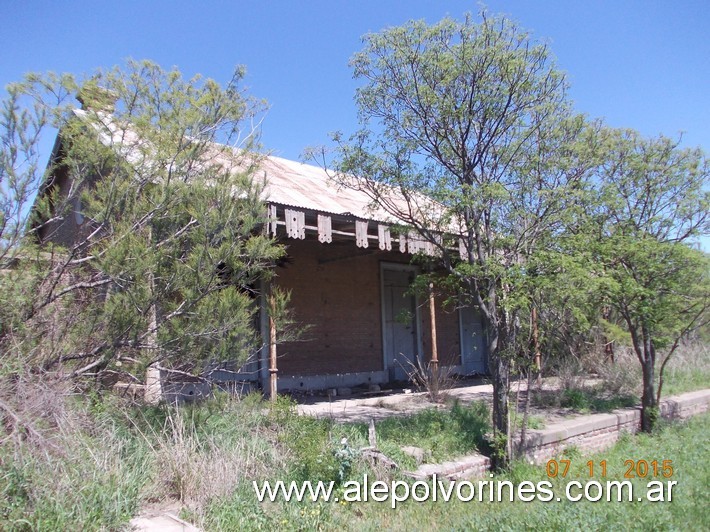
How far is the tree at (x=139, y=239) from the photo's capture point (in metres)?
5.45

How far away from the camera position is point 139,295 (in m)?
5.48

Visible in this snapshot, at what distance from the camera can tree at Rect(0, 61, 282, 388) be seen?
17.9 feet

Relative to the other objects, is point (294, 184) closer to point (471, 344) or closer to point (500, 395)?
point (500, 395)

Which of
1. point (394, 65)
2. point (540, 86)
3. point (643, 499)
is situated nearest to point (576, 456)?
point (643, 499)

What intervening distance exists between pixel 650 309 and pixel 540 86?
12.1 feet

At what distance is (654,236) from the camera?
348 inches

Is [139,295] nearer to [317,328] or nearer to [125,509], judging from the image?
[125,509]

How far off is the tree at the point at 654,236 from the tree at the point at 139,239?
5.07m

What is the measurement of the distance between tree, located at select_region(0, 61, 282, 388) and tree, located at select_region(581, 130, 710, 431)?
16.6 ft

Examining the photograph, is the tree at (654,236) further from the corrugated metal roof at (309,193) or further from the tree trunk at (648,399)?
the corrugated metal roof at (309,193)

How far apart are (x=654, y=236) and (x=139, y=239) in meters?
7.37

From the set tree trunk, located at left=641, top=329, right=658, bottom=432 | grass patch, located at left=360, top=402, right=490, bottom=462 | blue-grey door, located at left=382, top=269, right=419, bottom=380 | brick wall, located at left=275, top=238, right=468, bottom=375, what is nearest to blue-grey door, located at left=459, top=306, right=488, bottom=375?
blue-grey door, located at left=382, top=269, right=419, bottom=380
